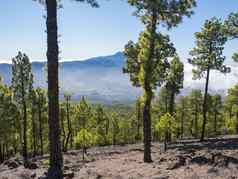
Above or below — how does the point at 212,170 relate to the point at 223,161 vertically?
below

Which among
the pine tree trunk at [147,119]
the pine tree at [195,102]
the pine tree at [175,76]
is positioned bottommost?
the pine tree at [195,102]

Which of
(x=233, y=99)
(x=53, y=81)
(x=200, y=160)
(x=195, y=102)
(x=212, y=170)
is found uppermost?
(x=53, y=81)

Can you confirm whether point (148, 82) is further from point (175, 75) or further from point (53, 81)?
point (175, 75)

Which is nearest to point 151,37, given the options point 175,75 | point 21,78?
point 21,78

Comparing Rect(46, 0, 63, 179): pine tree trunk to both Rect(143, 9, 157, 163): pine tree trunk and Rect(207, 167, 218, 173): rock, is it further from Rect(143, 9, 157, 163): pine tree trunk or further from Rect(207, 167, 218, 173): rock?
Rect(143, 9, 157, 163): pine tree trunk

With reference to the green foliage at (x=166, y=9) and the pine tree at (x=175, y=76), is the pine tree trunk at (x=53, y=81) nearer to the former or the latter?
the green foliage at (x=166, y=9)

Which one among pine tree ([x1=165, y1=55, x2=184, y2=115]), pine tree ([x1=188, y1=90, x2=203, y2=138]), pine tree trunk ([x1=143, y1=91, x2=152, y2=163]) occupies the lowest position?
pine tree ([x1=188, y1=90, x2=203, y2=138])

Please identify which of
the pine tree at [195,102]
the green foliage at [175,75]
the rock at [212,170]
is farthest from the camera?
the pine tree at [195,102]

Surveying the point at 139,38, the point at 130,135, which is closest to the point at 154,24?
the point at 139,38

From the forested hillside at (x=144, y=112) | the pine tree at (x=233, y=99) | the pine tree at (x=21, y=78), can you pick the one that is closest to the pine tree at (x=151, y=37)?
the forested hillside at (x=144, y=112)

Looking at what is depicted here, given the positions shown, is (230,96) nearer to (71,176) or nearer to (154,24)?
(154,24)

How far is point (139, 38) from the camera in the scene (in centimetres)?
2811

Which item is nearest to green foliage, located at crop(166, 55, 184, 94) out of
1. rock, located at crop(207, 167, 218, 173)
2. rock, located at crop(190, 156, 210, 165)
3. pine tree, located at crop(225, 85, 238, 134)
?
pine tree, located at crop(225, 85, 238, 134)

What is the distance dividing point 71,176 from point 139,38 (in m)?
11.7
